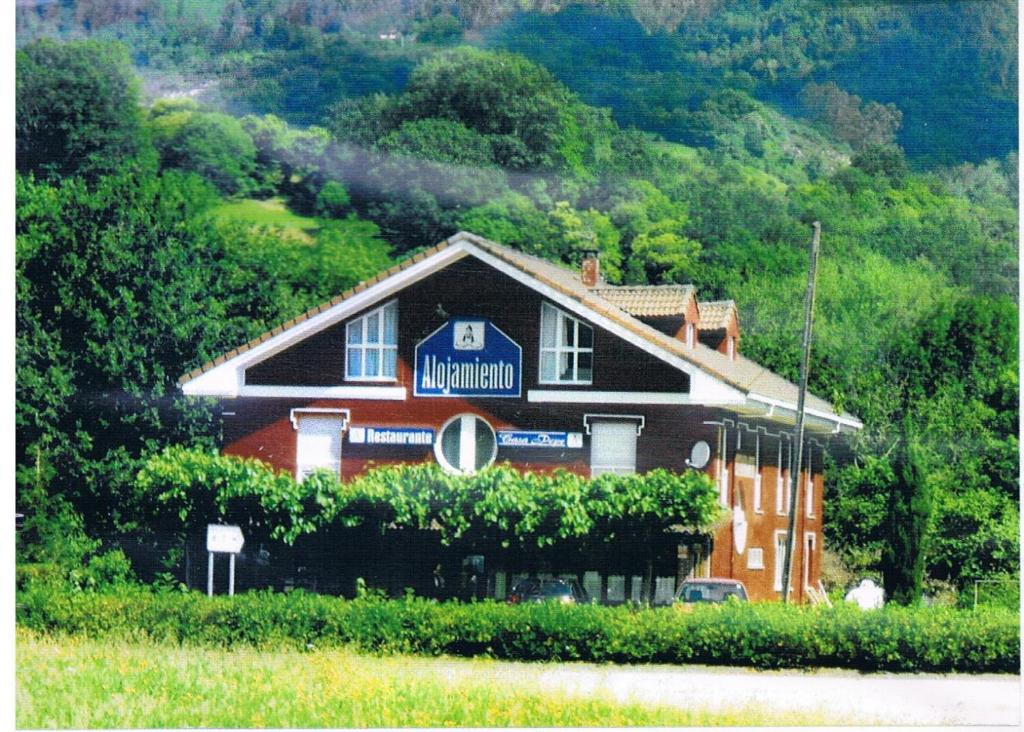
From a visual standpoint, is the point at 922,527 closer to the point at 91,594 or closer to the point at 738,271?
the point at 738,271

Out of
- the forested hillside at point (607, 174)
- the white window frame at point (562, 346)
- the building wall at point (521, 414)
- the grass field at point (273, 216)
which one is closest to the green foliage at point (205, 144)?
the forested hillside at point (607, 174)

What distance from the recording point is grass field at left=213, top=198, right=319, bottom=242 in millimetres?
19578

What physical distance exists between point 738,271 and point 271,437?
13.8ft

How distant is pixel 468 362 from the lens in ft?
63.1

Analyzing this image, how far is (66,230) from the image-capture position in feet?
65.2

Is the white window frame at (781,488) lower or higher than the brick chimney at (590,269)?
lower

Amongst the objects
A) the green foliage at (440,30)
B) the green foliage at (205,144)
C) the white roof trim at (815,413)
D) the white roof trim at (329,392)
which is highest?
the green foliage at (440,30)

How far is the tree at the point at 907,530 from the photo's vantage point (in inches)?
759

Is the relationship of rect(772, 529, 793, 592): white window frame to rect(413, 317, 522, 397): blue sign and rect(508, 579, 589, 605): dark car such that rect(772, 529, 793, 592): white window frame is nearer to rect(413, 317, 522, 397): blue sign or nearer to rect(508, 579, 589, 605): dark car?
rect(508, 579, 589, 605): dark car

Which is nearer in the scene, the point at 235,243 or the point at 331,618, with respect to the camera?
the point at 331,618

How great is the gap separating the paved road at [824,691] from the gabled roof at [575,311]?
7.47ft

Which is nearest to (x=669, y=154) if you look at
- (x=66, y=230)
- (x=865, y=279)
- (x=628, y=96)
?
(x=628, y=96)

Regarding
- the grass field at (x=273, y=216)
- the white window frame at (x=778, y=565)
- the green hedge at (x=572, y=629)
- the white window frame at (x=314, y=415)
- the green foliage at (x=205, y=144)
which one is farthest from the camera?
the grass field at (x=273, y=216)

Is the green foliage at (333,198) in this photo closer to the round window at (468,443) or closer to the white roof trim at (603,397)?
the round window at (468,443)
